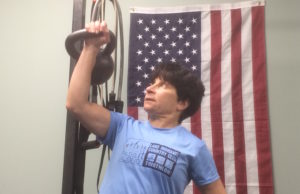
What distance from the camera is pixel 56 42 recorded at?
1760mm

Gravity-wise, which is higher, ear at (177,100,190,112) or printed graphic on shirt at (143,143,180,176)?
ear at (177,100,190,112)

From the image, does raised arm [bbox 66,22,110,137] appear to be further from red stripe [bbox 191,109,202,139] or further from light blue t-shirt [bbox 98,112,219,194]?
red stripe [bbox 191,109,202,139]

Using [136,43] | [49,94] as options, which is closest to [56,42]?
[49,94]

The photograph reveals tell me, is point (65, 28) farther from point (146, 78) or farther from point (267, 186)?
point (267, 186)

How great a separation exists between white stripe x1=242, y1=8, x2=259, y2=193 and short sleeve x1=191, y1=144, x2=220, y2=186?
69cm

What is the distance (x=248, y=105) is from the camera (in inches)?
62.1

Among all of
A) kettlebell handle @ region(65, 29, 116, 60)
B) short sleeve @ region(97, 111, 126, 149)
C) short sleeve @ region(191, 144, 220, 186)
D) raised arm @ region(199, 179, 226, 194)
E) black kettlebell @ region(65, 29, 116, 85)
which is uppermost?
kettlebell handle @ region(65, 29, 116, 60)

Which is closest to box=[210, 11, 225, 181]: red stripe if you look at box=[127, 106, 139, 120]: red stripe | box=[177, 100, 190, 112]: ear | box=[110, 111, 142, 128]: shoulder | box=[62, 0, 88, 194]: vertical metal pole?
box=[127, 106, 139, 120]: red stripe

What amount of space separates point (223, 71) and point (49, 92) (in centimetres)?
98

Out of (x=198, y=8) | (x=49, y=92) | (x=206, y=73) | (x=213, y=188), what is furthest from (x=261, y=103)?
(x=49, y=92)

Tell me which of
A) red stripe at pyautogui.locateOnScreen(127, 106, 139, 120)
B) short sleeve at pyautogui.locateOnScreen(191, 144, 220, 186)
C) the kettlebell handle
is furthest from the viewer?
red stripe at pyautogui.locateOnScreen(127, 106, 139, 120)

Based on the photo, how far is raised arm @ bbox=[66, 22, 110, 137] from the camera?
78 cm

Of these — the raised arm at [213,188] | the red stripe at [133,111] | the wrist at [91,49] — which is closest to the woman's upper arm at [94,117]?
the wrist at [91,49]

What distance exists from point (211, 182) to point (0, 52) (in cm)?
147
